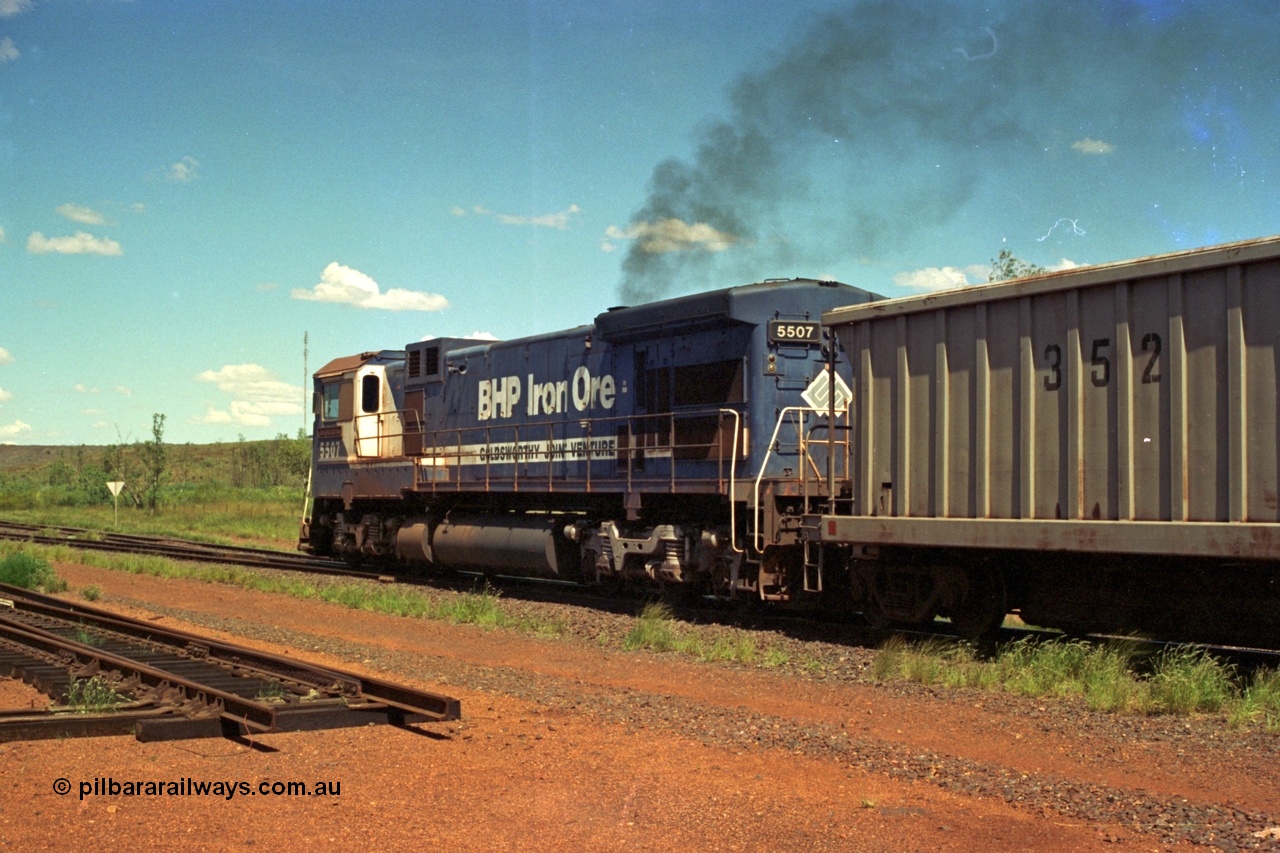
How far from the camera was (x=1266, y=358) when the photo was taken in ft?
29.9

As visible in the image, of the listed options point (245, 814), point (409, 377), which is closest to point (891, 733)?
point (245, 814)

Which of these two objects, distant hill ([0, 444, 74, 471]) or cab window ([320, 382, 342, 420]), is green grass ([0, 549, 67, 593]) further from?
distant hill ([0, 444, 74, 471])

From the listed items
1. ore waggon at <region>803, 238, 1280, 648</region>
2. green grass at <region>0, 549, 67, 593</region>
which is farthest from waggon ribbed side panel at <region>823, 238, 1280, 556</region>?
green grass at <region>0, 549, 67, 593</region>

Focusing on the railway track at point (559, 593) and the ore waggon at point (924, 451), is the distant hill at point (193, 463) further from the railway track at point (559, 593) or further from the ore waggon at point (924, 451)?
the ore waggon at point (924, 451)

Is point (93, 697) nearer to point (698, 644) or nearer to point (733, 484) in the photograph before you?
point (698, 644)

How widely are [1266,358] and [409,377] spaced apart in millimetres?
16455

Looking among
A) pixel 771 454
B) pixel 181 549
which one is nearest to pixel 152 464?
pixel 181 549

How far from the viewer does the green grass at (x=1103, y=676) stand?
8.81 meters

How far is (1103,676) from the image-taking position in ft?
31.1

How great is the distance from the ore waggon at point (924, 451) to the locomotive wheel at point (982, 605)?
0.03m

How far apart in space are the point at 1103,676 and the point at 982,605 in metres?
2.39

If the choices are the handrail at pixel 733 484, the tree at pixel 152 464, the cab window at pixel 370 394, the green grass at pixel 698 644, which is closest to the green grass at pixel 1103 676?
the green grass at pixel 698 644

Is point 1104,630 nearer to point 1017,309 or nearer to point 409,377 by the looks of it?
point 1017,309

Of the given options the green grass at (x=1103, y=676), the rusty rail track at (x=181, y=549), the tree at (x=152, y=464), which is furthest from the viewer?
the tree at (x=152, y=464)
